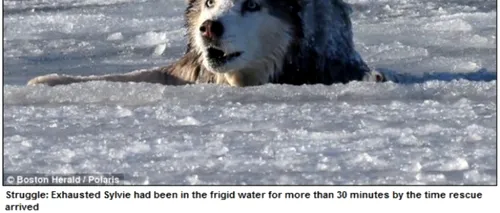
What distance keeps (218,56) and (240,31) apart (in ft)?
0.54

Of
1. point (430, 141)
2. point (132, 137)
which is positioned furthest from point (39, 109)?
point (430, 141)

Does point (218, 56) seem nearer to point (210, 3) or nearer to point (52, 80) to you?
point (210, 3)

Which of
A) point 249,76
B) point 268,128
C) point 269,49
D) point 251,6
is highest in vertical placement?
point 251,6

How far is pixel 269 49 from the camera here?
762 cm

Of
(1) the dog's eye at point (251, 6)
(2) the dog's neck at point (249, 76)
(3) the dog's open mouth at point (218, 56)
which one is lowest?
(2) the dog's neck at point (249, 76)

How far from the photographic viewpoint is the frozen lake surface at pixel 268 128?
17.9 feet

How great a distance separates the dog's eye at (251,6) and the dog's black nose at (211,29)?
10.4 inches

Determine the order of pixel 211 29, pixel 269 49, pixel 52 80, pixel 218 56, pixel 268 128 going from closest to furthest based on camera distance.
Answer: pixel 268 128 → pixel 211 29 → pixel 218 56 → pixel 269 49 → pixel 52 80

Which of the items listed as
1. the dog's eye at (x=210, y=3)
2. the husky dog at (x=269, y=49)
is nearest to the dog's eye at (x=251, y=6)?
the husky dog at (x=269, y=49)

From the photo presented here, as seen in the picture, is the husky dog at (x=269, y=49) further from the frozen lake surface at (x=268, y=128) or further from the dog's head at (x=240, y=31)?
the frozen lake surface at (x=268, y=128)

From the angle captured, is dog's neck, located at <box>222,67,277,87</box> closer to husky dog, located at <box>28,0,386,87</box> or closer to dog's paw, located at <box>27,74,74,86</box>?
husky dog, located at <box>28,0,386,87</box>

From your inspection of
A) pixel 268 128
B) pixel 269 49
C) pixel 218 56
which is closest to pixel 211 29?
pixel 218 56

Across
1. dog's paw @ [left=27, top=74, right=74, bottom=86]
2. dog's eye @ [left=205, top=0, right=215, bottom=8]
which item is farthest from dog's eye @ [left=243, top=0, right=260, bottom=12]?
dog's paw @ [left=27, top=74, right=74, bottom=86]

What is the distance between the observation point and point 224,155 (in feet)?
18.7
